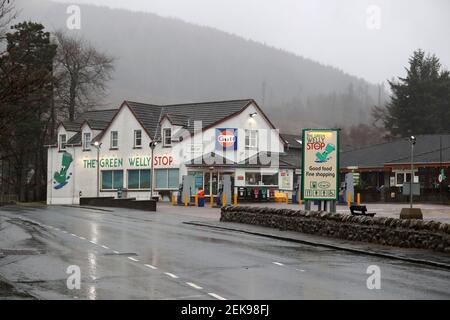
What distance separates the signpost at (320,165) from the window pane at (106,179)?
112 feet

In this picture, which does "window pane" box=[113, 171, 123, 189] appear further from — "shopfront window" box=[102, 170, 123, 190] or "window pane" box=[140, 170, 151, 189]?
"window pane" box=[140, 170, 151, 189]

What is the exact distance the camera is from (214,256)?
659 inches

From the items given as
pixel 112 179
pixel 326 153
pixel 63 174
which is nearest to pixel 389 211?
pixel 326 153

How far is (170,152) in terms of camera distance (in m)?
52.6

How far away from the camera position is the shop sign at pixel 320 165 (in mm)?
25812

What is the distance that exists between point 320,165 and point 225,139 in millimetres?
27452

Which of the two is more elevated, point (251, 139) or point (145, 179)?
point (251, 139)

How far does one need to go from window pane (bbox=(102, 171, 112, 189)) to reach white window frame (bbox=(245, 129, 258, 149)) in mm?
13369

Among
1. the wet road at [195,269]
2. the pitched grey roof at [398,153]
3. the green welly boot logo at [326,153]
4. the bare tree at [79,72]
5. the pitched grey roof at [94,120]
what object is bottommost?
the wet road at [195,269]

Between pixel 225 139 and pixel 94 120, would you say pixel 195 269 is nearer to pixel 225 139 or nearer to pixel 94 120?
pixel 225 139

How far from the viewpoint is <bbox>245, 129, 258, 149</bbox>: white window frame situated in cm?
5459

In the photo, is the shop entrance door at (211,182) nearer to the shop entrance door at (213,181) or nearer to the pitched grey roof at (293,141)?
the shop entrance door at (213,181)

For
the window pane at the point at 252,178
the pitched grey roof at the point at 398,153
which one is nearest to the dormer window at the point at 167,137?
the window pane at the point at 252,178
